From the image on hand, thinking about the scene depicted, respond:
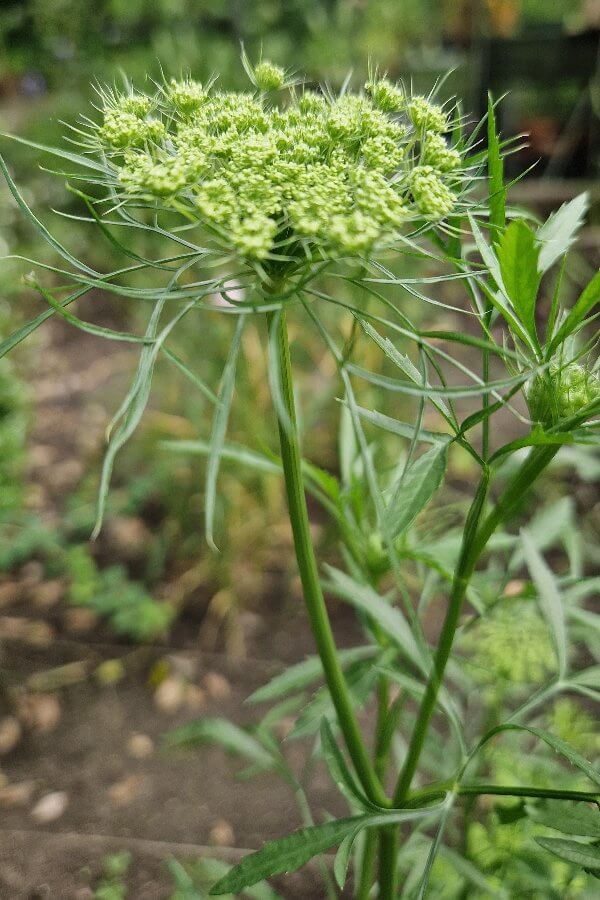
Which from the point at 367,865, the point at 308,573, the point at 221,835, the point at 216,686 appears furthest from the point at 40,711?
the point at 308,573

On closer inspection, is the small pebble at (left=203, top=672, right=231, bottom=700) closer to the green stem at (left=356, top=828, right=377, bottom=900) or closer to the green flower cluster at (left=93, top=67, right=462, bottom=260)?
the green stem at (left=356, top=828, right=377, bottom=900)

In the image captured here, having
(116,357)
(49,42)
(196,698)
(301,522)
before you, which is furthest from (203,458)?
(49,42)

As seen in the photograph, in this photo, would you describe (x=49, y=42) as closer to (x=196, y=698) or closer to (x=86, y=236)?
(x=86, y=236)

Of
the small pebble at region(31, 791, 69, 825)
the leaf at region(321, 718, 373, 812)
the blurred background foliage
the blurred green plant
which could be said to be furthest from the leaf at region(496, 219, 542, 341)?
the small pebble at region(31, 791, 69, 825)

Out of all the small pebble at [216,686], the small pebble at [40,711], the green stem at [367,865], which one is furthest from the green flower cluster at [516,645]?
the small pebble at [40,711]

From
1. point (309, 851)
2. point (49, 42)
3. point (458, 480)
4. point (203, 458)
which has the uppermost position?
point (49, 42)

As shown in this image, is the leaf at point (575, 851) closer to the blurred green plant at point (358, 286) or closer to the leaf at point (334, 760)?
the blurred green plant at point (358, 286)
